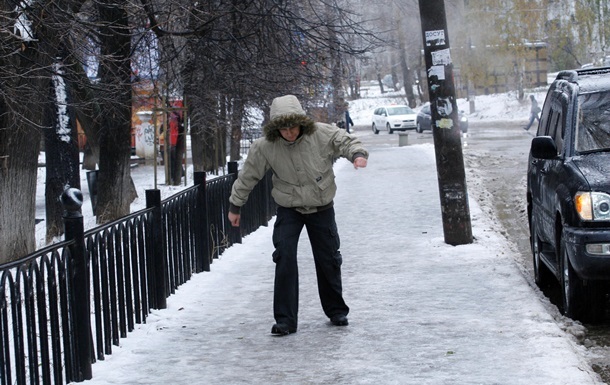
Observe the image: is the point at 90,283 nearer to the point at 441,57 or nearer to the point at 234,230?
the point at 234,230

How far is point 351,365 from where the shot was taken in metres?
6.57

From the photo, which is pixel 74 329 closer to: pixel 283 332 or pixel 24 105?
pixel 283 332

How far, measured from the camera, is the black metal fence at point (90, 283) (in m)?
5.58

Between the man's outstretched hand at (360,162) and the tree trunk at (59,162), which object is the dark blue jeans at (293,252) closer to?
the man's outstretched hand at (360,162)

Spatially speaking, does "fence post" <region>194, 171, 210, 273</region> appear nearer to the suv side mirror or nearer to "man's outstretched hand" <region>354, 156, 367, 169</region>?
"man's outstretched hand" <region>354, 156, 367, 169</region>

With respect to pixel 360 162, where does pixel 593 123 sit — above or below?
above

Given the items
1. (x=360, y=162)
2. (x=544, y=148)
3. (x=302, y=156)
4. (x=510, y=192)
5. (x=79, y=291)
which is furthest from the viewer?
(x=510, y=192)

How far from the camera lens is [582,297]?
25.5 feet

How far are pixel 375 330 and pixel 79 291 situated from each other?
230cm

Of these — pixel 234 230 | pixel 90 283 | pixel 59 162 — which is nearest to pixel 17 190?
pixel 234 230

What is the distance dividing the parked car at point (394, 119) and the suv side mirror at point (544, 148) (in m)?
44.9

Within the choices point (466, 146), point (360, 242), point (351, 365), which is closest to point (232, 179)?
point (360, 242)

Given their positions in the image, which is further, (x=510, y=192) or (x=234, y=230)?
(x=510, y=192)

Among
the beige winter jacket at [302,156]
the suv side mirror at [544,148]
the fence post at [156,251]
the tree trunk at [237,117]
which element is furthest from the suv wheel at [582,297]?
the tree trunk at [237,117]
